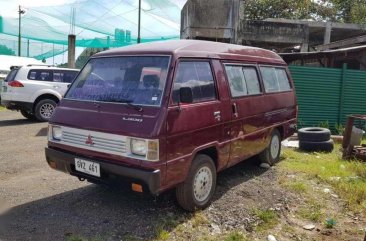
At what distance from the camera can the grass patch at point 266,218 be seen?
168 inches

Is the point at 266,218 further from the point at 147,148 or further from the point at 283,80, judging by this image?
the point at 283,80

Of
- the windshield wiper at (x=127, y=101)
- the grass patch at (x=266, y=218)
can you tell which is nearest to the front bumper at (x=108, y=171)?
the windshield wiper at (x=127, y=101)

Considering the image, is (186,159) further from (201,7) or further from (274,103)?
(201,7)

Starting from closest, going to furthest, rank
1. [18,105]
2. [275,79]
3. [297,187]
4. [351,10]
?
1. [297,187]
2. [275,79]
3. [18,105]
4. [351,10]

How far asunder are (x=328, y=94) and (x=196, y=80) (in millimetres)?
7613

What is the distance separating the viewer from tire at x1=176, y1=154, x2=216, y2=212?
13.9ft

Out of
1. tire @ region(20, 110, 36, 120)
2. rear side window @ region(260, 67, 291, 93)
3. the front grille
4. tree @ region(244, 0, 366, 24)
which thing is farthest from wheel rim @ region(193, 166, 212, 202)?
tree @ region(244, 0, 366, 24)

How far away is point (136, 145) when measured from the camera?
149 inches

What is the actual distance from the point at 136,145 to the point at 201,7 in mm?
12266

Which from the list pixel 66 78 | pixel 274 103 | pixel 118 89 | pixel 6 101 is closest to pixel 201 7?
pixel 66 78

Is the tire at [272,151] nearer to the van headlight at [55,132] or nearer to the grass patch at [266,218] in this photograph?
the grass patch at [266,218]

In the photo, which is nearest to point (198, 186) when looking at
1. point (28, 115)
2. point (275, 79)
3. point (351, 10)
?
point (275, 79)

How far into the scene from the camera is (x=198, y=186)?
14.5 ft

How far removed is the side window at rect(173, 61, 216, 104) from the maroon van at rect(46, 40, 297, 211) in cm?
1
